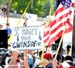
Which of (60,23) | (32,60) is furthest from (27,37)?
(60,23)

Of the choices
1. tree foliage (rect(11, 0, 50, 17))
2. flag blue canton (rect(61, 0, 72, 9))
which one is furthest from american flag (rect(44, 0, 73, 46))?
tree foliage (rect(11, 0, 50, 17))

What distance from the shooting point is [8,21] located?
4.89m

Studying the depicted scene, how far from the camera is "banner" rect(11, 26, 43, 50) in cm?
488

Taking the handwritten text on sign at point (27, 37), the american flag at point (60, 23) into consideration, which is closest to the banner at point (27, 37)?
the handwritten text on sign at point (27, 37)

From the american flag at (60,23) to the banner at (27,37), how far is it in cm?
20

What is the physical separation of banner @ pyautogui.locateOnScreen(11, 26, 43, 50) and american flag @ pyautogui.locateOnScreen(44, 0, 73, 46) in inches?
7.9

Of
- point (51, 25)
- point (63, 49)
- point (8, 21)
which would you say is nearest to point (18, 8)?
point (8, 21)

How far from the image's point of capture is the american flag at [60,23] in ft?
16.9

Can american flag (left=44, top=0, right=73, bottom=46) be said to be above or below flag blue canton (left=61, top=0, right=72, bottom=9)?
below

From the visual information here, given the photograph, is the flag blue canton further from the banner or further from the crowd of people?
the crowd of people

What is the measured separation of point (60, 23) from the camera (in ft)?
17.3

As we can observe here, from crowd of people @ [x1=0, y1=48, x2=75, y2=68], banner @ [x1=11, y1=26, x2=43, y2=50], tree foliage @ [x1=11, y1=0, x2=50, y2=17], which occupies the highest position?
tree foliage @ [x1=11, y1=0, x2=50, y2=17]

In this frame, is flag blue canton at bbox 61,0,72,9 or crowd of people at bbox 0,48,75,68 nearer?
crowd of people at bbox 0,48,75,68

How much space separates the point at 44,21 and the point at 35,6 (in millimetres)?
263
